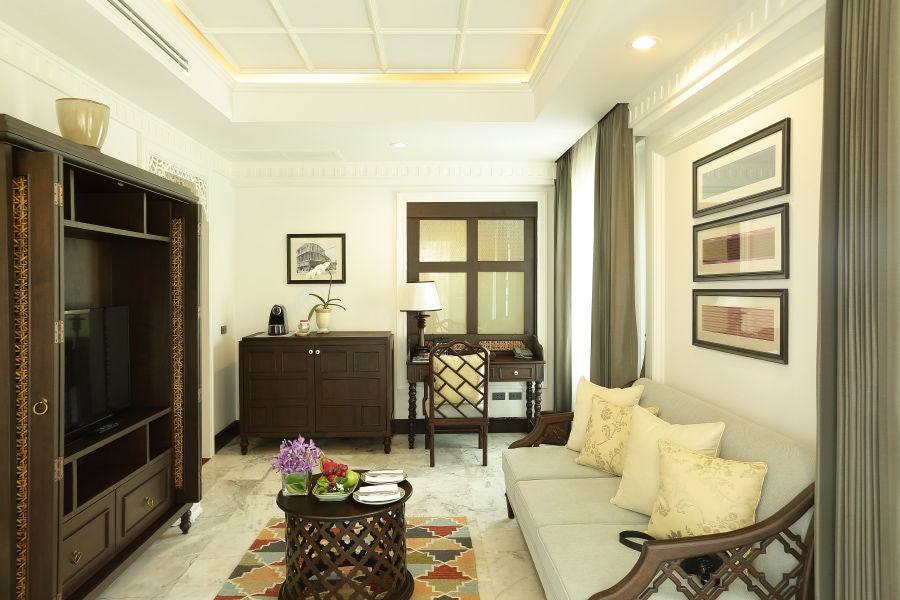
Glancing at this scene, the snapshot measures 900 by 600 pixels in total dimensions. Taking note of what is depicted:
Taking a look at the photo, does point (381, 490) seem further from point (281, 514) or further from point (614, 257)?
point (614, 257)

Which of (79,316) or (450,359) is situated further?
(450,359)

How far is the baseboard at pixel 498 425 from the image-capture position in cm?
518

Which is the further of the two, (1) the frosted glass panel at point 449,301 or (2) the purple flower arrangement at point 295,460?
(1) the frosted glass panel at point 449,301

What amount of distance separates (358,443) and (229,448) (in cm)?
112

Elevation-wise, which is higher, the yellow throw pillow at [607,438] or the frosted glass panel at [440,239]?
the frosted glass panel at [440,239]

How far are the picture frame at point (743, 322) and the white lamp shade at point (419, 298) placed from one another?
93.7 inches

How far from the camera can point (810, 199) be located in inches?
79.4

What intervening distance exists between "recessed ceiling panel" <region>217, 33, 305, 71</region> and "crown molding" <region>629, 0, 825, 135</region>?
215 centimetres

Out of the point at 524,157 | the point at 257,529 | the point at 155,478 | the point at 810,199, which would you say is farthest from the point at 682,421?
the point at 524,157

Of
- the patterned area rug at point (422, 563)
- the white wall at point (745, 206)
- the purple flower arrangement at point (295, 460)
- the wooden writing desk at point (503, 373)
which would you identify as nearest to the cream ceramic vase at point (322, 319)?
the wooden writing desk at point (503, 373)

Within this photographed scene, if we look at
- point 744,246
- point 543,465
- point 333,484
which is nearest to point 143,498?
point 333,484

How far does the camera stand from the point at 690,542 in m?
1.67

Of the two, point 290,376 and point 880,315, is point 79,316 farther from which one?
point 880,315

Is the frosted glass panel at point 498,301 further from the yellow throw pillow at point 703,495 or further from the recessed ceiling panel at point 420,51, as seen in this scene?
the yellow throw pillow at point 703,495
